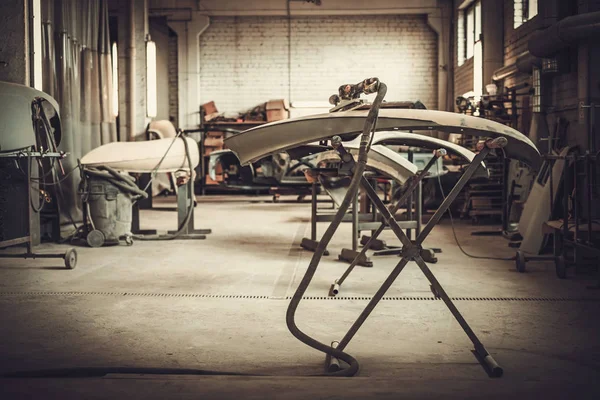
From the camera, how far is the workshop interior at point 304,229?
2637 mm

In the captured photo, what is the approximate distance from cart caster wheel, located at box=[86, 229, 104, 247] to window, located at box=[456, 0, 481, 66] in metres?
8.70

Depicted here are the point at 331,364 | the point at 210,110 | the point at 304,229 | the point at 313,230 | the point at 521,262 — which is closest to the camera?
the point at 331,364

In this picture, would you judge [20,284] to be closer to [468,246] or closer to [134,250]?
[134,250]

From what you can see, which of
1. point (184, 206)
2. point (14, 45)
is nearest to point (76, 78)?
point (14, 45)

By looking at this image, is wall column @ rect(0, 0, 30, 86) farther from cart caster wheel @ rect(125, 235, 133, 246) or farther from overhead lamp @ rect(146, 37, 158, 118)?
overhead lamp @ rect(146, 37, 158, 118)

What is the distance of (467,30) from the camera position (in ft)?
44.6

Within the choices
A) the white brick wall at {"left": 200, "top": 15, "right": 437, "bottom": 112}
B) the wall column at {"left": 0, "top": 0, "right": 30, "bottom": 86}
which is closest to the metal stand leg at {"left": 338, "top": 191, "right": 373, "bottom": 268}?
the wall column at {"left": 0, "top": 0, "right": 30, "bottom": 86}

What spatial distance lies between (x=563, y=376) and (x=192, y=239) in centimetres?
500

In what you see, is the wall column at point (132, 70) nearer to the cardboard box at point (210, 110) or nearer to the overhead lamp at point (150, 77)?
the overhead lamp at point (150, 77)

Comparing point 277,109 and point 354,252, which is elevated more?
point 277,109

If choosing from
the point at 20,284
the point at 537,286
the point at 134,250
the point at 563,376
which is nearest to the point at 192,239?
the point at 134,250

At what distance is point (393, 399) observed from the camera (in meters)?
2.14

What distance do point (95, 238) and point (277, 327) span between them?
12.1 ft

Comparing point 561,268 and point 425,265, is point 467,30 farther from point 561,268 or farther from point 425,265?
point 425,265
